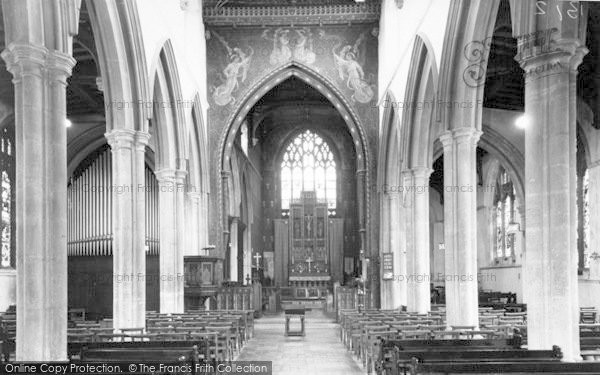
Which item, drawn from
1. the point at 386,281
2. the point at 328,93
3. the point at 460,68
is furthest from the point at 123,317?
the point at 328,93

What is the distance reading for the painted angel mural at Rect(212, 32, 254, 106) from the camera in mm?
23844

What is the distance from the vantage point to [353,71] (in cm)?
2398

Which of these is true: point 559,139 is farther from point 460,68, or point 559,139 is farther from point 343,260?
point 343,260

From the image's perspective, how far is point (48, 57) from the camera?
31.2 ft

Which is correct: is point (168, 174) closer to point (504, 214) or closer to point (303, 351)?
point (303, 351)

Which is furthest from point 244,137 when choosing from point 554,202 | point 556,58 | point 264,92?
point 554,202

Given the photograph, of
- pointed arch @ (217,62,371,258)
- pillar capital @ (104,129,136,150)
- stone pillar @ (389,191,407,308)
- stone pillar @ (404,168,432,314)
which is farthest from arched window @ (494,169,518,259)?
pillar capital @ (104,129,136,150)

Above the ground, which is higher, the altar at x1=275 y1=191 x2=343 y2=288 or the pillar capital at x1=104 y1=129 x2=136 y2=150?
the pillar capital at x1=104 y1=129 x2=136 y2=150

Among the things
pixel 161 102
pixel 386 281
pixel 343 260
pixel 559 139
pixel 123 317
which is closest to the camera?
pixel 559 139

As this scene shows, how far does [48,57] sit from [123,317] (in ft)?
19.6

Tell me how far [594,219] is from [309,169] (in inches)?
718

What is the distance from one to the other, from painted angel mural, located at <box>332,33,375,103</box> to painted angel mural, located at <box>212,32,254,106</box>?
9.78ft

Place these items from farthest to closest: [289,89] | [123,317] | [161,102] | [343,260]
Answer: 1. [343,260]
2. [289,89]
3. [161,102]
4. [123,317]

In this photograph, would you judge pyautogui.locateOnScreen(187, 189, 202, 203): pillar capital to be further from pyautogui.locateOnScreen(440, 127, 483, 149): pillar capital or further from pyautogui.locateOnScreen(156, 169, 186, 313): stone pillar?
pyautogui.locateOnScreen(440, 127, 483, 149): pillar capital
